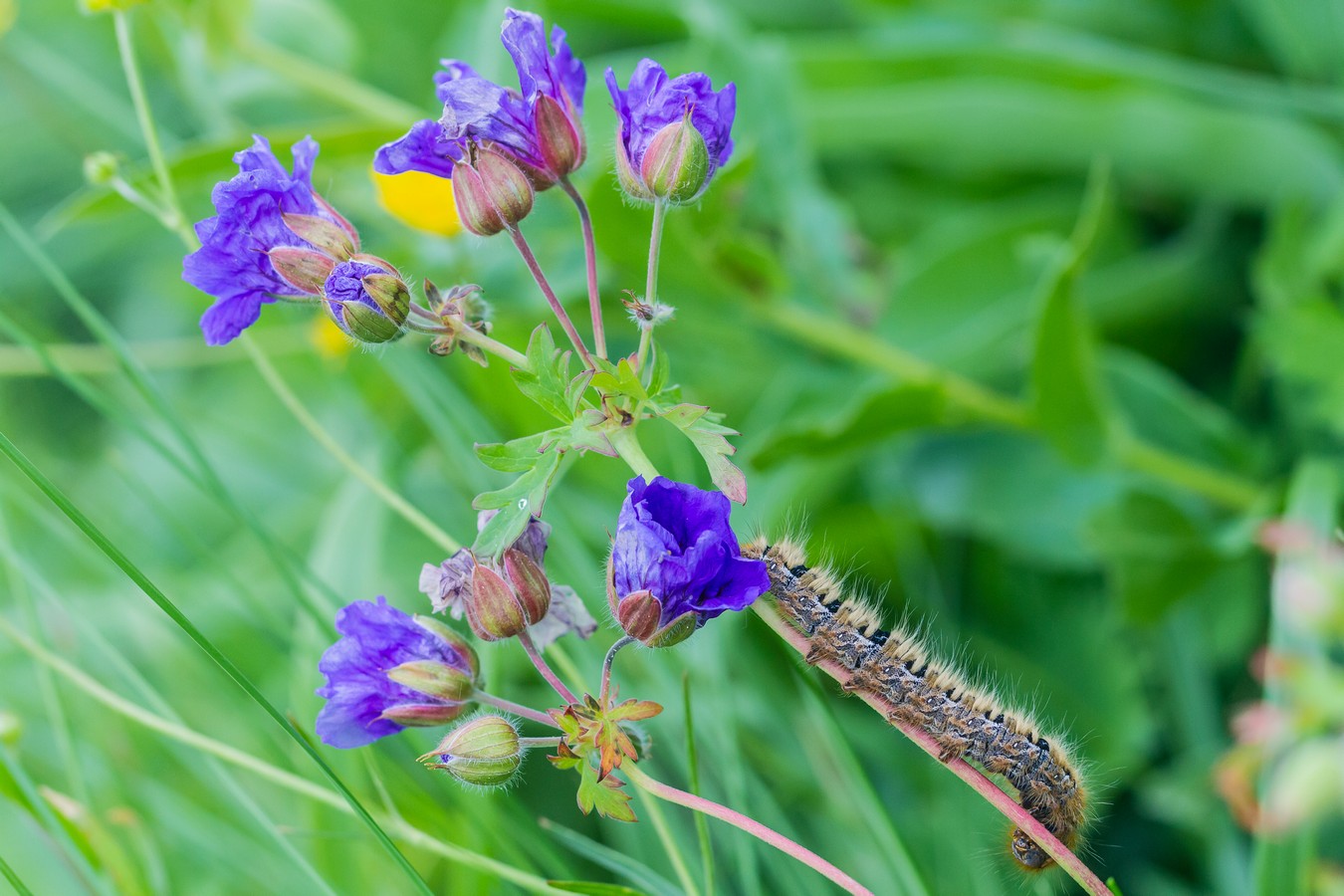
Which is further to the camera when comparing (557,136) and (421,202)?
(421,202)

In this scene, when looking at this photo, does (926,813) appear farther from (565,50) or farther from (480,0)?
(480,0)

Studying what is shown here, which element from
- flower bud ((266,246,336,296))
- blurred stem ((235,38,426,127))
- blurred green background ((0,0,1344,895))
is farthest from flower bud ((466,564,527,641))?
blurred stem ((235,38,426,127))

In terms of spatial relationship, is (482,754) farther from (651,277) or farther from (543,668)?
(651,277)

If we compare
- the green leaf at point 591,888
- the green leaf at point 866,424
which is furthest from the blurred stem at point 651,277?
the green leaf at point 866,424

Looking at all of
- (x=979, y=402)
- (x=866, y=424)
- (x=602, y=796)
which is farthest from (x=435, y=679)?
(x=979, y=402)

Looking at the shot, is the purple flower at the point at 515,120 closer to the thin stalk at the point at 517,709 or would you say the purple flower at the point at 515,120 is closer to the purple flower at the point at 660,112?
the purple flower at the point at 660,112

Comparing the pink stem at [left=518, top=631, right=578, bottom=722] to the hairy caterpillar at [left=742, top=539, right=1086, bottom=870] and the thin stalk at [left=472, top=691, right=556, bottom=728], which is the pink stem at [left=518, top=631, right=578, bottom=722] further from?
the hairy caterpillar at [left=742, top=539, right=1086, bottom=870]

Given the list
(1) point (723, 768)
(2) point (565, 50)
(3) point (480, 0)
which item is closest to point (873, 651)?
(1) point (723, 768)
